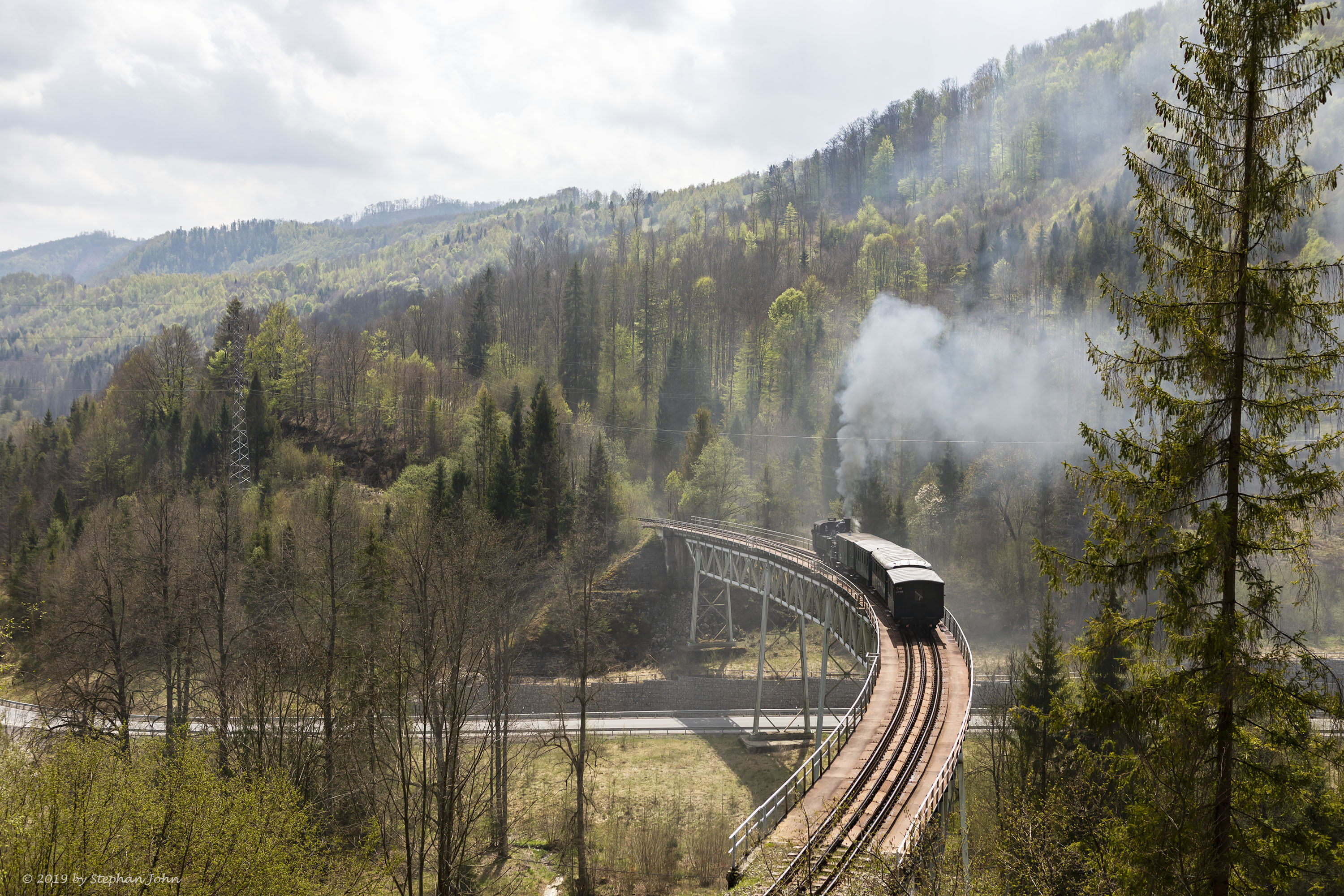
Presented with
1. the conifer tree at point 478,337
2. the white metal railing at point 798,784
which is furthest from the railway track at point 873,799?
the conifer tree at point 478,337

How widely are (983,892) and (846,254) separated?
93902mm

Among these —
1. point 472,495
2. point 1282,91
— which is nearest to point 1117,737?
point 1282,91

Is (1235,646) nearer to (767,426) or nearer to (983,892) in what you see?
(983,892)

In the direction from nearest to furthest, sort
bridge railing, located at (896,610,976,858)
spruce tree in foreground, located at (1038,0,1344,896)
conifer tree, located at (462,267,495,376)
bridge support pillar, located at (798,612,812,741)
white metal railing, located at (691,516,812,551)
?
spruce tree in foreground, located at (1038,0,1344,896)
bridge railing, located at (896,610,976,858)
bridge support pillar, located at (798,612,812,741)
white metal railing, located at (691,516,812,551)
conifer tree, located at (462,267,495,376)

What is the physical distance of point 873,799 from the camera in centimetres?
1529

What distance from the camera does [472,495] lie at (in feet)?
170

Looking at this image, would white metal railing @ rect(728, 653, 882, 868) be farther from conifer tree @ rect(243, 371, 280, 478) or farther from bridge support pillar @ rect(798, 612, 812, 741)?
conifer tree @ rect(243, 371, 280, 478)

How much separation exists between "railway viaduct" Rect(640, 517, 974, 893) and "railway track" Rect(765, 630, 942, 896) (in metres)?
0.03

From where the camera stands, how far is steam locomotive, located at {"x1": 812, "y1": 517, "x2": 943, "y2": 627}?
26.0m

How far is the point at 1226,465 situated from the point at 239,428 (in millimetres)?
65337

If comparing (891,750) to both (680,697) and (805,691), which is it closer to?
(805,691)

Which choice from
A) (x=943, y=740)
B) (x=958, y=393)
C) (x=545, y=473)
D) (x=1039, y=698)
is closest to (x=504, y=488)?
(x=545, y=473)

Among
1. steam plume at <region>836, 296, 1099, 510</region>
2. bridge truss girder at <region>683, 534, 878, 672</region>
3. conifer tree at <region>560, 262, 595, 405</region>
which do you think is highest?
conifer tree at <region>560, 262, 595, 405</region>

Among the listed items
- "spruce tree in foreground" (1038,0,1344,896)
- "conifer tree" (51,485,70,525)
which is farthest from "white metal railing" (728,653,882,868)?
"conifer tree" (51,485,70,525)
